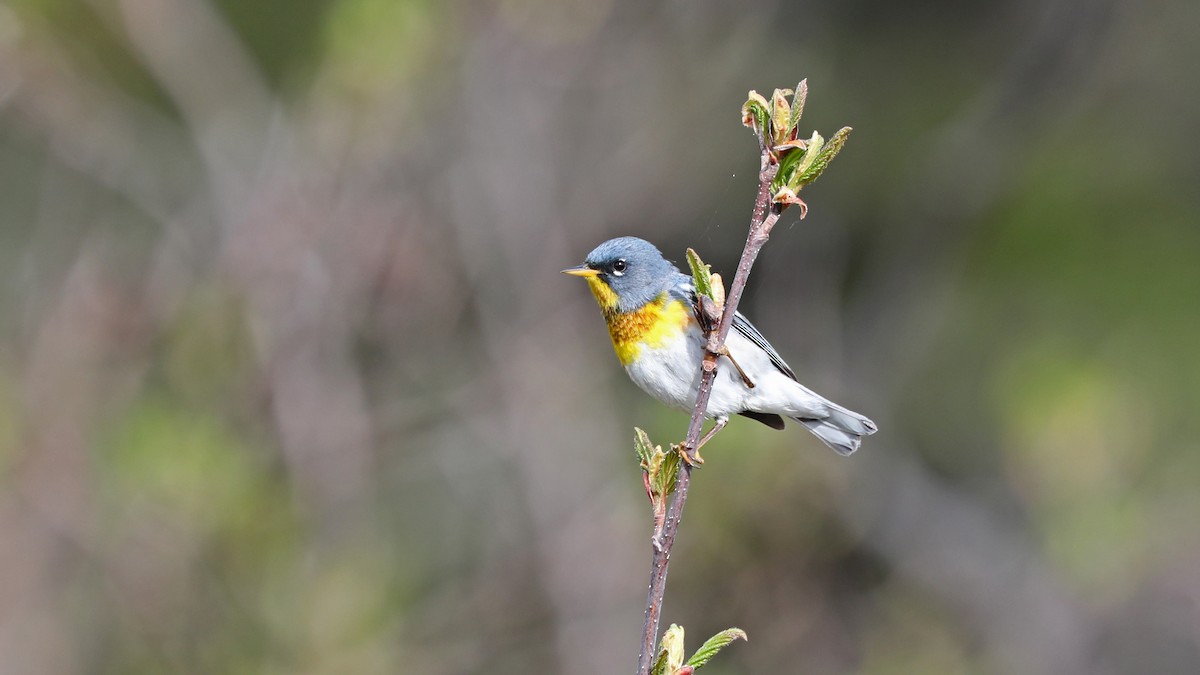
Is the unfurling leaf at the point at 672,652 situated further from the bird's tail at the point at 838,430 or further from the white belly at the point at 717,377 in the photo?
the bird's tail at the point at 838,430

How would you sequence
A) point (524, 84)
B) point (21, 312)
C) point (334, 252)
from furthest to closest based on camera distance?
point (524, 84) → point (21, 312) → point (334, 252)

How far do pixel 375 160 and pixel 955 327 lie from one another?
18.6 feet

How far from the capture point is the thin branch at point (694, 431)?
1.84 meters

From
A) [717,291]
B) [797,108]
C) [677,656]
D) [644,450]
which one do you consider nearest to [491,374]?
[644,450]

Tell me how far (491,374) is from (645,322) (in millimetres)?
2207

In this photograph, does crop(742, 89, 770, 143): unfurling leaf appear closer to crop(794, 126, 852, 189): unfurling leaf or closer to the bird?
crop(794, 126, 852, 189): unfurling leaf

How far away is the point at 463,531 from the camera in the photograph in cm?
694

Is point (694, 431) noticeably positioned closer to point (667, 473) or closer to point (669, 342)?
point (667, 473)

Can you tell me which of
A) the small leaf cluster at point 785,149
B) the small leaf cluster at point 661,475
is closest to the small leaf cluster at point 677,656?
the small leaf cluster at point 661,475

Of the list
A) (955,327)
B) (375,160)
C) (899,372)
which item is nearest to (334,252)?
(375,160)

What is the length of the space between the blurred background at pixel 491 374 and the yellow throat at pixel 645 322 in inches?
58.4

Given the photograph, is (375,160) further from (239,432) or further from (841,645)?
(841,645)

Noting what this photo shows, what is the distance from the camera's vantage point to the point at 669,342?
321cm

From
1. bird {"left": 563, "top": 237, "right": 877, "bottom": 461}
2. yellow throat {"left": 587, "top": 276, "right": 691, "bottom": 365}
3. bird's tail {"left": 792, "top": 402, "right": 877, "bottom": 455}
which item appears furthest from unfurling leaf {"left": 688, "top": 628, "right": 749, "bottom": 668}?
bird's tail {"left": 792, "top": 402, "right": 877, "bottom": 455}
